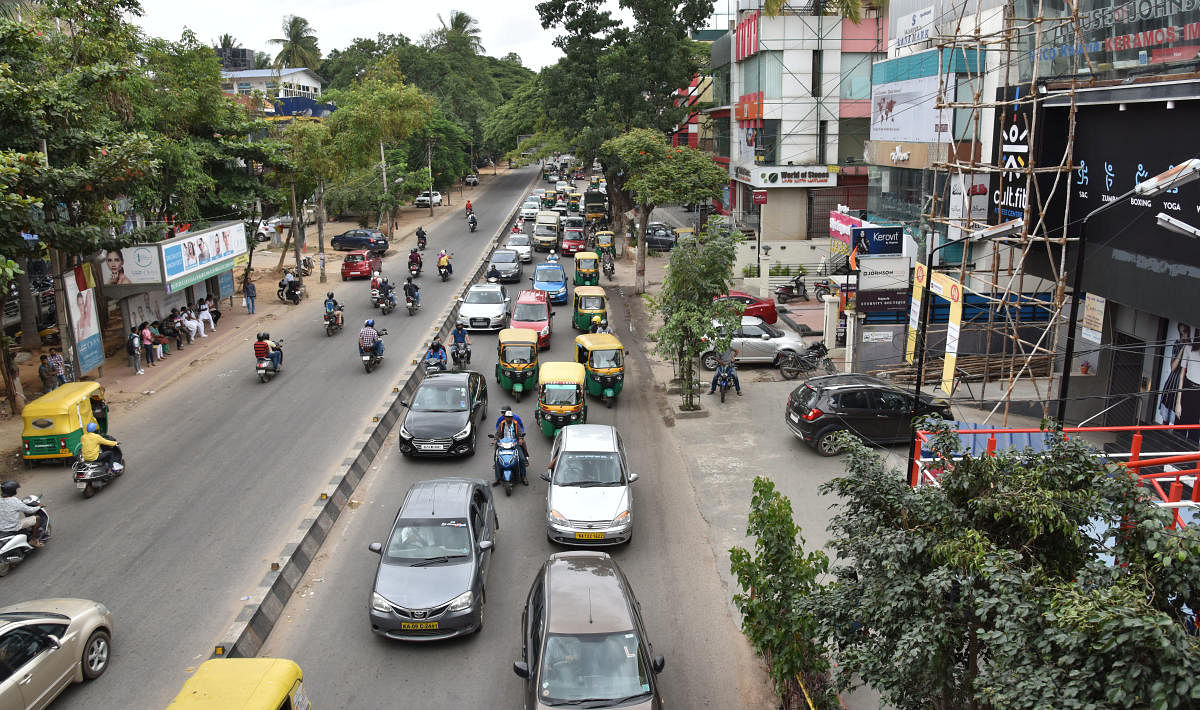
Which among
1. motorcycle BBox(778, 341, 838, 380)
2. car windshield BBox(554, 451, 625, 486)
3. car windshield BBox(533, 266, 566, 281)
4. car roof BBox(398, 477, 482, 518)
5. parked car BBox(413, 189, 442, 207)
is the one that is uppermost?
parked car BBox(413, 189, 442, 207)

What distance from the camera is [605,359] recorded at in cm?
2284

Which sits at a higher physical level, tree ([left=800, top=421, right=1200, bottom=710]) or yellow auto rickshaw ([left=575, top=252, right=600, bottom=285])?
tree ([left=800, top=421, right=1200, bottom=710])

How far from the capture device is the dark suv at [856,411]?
18688 mm

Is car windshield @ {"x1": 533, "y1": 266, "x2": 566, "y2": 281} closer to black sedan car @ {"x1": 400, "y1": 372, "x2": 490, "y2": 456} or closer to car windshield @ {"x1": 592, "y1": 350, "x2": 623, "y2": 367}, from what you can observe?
car windshield @ {"x1": 592, "y1": 350, "x2": 623, "y2": 367}

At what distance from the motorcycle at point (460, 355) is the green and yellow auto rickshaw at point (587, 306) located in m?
5.64

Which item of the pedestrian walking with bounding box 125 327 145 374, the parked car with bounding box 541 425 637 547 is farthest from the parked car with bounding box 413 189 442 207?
the parked car with bounding box 541 425 637 547

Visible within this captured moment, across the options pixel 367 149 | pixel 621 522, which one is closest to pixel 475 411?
pixel 621 522

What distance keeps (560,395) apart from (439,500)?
267 inches

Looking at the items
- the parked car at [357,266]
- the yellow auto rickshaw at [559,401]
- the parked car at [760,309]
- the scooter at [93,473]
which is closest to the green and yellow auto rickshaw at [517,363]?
the yellow auto rickshaw at [559,401]

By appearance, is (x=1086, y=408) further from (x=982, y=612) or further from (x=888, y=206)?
(x=982, y=612)

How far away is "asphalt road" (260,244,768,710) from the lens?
10641 millimetres

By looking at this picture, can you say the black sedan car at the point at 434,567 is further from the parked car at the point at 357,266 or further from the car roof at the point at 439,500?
the parked car at the point at 357,266

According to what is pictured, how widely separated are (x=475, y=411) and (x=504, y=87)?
117 meters

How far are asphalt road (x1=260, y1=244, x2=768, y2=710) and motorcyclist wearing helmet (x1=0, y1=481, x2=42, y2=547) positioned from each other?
186 inches
